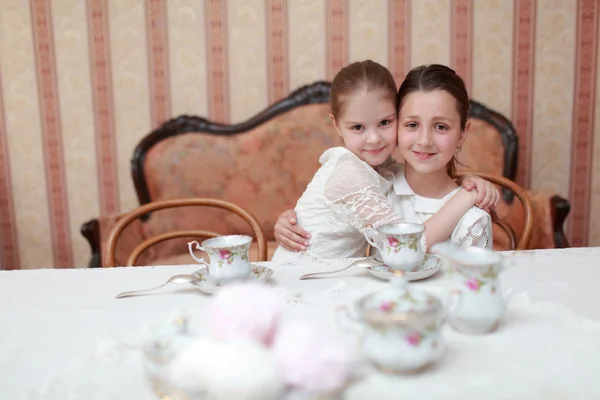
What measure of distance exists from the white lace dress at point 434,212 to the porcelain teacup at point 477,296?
55cm

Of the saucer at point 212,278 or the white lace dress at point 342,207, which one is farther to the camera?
the white lace dress at point 342,207

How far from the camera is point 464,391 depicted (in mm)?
712

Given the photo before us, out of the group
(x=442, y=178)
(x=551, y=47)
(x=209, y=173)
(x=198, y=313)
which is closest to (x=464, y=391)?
(x=198, y=313)

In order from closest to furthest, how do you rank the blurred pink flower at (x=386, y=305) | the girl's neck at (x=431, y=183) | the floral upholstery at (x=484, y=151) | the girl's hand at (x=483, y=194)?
1. the blurred pink flower at (x=386, y=305)
2. the girl's hand at (x=483, y=194)
3. the girl's neck at (x=431, y=183)
4. the floral upholstery at (x=484, y=151)

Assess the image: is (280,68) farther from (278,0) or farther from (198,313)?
(198,313)

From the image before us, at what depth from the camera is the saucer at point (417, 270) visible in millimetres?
1144

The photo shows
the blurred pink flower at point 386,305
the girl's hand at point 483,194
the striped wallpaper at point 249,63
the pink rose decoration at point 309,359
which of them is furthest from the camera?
the striped wallpaper at point 249,63

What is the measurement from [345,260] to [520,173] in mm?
1967

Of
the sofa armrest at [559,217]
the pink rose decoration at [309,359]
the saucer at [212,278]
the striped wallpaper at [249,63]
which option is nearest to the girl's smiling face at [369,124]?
the saucer at [212,278]

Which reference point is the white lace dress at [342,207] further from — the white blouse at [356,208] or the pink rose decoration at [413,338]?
the pink rose decoration at [413,338]

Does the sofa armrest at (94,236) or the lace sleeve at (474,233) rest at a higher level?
the lace sleeve at (474,233)

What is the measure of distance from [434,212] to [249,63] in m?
1.67

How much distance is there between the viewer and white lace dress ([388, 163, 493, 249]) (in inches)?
55.8

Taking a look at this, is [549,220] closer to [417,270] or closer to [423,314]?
[417,270]
